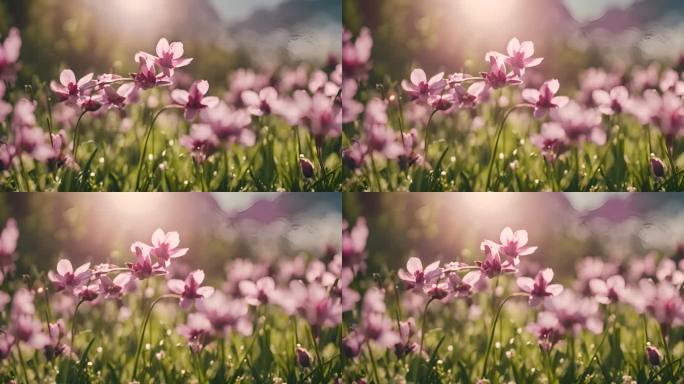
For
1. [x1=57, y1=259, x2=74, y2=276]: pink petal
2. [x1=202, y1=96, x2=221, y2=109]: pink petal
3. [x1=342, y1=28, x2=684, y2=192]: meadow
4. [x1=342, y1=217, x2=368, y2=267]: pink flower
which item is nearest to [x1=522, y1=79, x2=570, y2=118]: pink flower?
[x1=342, y1=28, x2=684, y2=192]: meadow

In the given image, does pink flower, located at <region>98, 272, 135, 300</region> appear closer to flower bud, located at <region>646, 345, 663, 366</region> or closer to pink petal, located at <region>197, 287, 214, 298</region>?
pink petal, located at <region>197, 287, 214, 298</region>

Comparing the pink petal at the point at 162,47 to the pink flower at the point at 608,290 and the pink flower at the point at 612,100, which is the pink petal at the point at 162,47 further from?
the pink flower at the point at 608,290

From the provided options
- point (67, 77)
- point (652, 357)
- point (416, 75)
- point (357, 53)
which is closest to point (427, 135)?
point (416, 75)

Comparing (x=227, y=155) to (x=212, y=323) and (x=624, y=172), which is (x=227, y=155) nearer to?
(x=212, y=323)

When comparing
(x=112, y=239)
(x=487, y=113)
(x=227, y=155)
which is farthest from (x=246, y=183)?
(x=487, y=113)

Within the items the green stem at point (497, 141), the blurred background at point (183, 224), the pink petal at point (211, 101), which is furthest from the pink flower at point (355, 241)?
the pink petal at point (211, 101)
